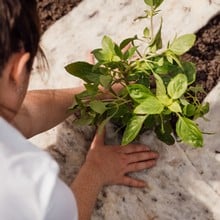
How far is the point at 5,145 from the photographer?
0.89m

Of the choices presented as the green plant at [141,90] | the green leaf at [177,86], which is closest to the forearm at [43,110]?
the green plant at [141,90]

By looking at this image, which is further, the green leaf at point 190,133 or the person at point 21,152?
the green leaf at point 190,133

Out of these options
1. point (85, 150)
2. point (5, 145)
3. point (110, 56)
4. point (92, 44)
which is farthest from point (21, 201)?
point (92, 44)

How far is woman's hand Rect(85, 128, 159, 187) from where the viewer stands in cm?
136

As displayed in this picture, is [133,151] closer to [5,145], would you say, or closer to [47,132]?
[47,132]

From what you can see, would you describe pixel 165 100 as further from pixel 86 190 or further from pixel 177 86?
pixel 86 190

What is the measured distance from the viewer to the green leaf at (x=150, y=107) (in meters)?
1.20

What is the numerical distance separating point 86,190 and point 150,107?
258 millimetres

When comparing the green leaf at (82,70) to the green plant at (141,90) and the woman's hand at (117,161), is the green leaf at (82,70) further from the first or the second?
the woman's hand at (117,161)

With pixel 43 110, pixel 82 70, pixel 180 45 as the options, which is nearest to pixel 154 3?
pixel 180 45

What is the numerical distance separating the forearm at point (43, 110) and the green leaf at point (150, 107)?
229mm

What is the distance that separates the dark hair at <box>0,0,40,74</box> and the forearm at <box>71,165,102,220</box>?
0.44 metres

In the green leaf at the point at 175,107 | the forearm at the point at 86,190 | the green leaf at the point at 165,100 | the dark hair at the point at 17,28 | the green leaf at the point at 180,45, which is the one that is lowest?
the forearm at the point at 86,190

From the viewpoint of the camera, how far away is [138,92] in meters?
1.21
